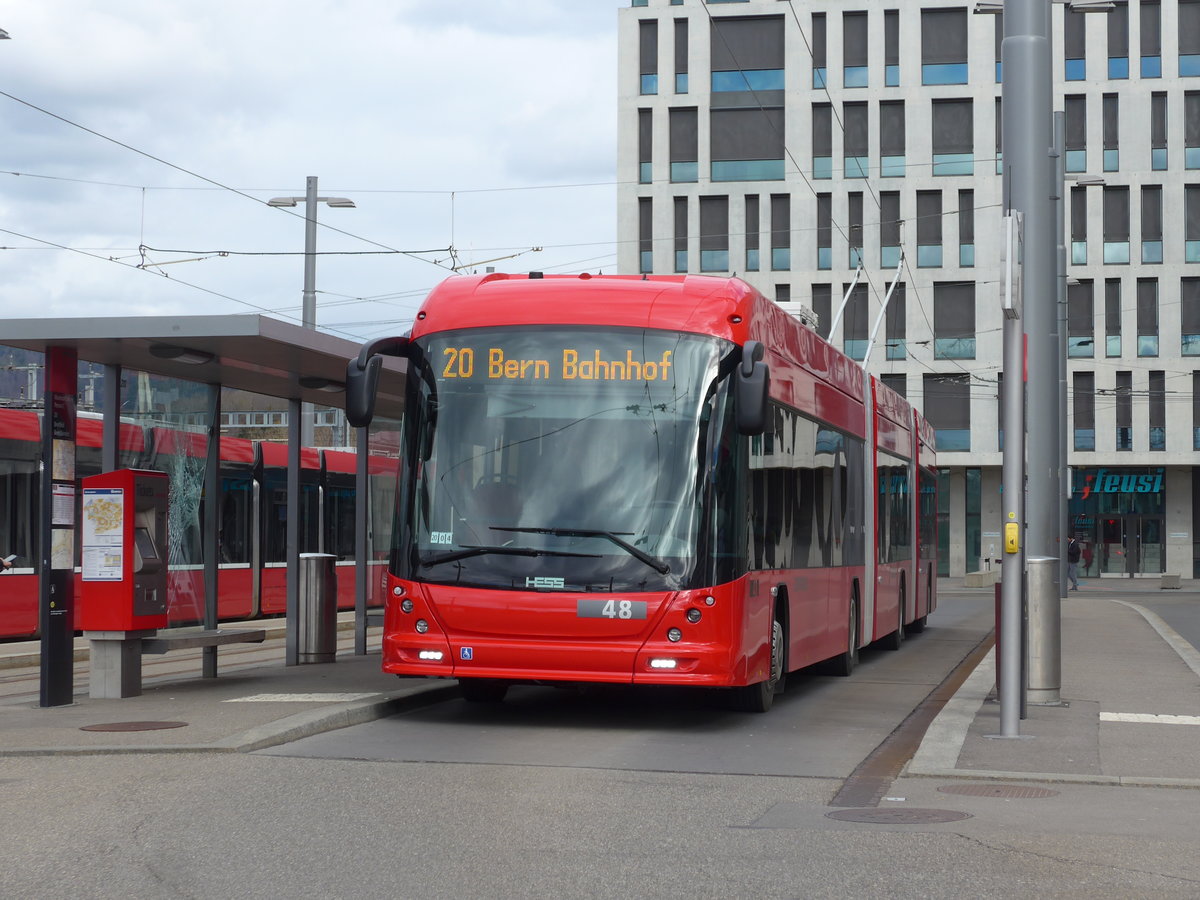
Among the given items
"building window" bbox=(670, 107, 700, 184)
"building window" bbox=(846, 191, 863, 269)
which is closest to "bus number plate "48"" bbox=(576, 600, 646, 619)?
"building window" bbox=(846, 191, 863, 269)

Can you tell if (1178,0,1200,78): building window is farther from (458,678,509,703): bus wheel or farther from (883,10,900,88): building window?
(458,678,509,703): bus wheel

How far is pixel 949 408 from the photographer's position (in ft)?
189

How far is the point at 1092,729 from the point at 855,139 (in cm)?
4739

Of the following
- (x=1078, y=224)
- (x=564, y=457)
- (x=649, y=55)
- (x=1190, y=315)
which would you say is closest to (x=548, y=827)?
(x=564, y=457)

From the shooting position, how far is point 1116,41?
56406 millimetres

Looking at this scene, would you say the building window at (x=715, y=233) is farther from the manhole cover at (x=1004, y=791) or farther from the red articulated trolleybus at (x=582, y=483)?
the manhole cover at (x=1004, y=791)

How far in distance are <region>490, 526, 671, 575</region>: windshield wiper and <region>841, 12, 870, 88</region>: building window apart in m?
48.1

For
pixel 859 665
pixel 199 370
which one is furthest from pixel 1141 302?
pixel 199 370

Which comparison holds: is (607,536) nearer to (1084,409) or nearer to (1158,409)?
(1084,409)

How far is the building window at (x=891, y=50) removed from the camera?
56906 mm

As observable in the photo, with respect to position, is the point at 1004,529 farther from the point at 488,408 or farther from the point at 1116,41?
the point at 1116,41

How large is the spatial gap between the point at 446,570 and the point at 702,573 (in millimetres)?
1739

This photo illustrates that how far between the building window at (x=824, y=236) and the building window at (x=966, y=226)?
4.32 metres

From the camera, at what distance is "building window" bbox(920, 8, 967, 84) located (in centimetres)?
5662
